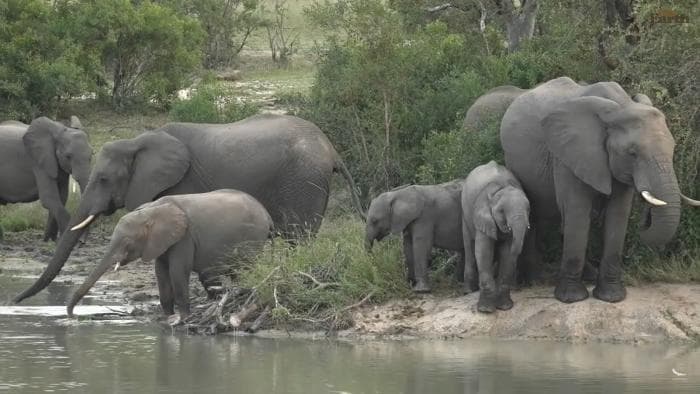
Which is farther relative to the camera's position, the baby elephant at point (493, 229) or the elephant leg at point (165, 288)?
the elephant leg at point (165, 288)

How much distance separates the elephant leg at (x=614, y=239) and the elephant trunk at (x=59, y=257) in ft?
18.7

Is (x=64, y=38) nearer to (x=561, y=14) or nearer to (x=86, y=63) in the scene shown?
(x=86, y=63)

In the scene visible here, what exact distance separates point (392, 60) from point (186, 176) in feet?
11.8

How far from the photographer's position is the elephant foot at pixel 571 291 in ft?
46.2

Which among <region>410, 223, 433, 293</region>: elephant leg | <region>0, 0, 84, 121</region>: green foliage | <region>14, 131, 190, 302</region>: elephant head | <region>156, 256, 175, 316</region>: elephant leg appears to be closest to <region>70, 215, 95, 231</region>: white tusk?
<region>14, 131, 190, 302</region>: elephant head

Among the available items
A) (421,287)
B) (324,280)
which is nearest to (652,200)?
(421,287)

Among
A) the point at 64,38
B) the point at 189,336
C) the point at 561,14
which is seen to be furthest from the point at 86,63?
the point at 189,336

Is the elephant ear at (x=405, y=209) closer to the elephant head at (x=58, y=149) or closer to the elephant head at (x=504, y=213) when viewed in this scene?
the elephant head at (x=504, y=213)

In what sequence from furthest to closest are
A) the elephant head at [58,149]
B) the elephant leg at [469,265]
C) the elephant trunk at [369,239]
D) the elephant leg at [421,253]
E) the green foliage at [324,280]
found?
the elephant head at [58,149] < the elephant trunk at [369,239] < the elephant leg at [421,253] < the green foliage at [324,280] < the elephant leg at [469,265]

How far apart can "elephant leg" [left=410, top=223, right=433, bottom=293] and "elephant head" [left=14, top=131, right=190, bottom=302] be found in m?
3.62

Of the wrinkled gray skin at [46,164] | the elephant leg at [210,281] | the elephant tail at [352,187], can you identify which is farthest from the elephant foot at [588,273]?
the wrinkled gray skin at [46,164]

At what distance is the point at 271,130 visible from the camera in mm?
17703

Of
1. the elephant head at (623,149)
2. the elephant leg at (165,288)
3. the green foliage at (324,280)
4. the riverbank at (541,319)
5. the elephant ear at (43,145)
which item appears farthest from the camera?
the elephant ear at (43,145)

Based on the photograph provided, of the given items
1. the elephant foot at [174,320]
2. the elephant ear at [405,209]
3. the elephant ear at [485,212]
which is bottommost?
the elephant foot at [174,320]
